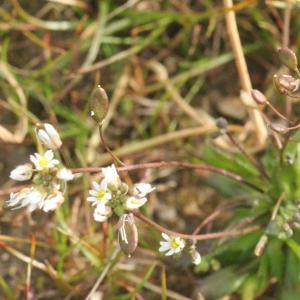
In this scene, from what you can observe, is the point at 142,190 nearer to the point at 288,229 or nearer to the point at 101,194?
the point at 101,194

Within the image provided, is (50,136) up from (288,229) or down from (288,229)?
up

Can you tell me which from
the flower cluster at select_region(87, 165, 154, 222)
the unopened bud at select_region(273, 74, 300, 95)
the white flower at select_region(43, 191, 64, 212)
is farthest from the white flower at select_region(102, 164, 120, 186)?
the unopened bud at select_region(273, 74, 300, 95)

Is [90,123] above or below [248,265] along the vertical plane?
above

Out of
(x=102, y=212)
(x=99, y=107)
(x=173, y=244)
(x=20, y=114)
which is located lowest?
(x=20, y=114)

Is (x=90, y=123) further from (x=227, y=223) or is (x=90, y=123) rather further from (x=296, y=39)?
(x=296, y=39)

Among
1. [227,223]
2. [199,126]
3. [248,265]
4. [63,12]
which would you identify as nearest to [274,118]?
[199,126]

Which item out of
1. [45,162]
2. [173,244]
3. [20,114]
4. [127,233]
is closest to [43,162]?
[45,162]

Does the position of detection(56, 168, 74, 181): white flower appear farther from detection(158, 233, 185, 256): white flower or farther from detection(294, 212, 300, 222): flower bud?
detection(294, 212, 300, 222): flower bud
